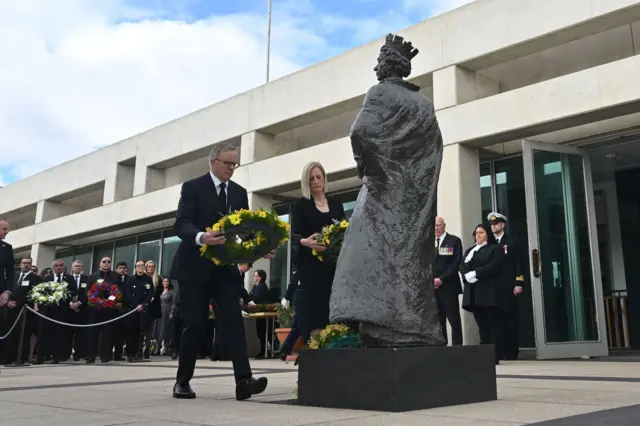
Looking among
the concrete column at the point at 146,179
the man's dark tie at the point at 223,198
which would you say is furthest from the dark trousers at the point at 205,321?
the concrete column at the point at 146,179

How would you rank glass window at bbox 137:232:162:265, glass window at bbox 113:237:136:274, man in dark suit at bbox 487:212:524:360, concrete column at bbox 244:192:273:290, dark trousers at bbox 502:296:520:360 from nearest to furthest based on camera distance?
man in dark suit at bbox 487:212:524:360, dark trousers at bbox 502:296:520:360, concrete column at bbox 244:192:273:290, glass window at bbox 137:232:162:265, glass window at bbox 113:237:136:274

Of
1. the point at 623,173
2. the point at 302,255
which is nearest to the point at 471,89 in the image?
the point at 623,173

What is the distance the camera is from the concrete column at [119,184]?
2048 cm

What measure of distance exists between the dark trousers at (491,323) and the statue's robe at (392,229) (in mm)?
5350

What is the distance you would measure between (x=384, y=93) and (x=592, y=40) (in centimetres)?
833

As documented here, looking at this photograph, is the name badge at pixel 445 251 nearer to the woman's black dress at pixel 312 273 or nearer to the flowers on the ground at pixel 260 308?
the woman's black dress at pixel 312 273

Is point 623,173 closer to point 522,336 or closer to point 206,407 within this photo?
point 522,336

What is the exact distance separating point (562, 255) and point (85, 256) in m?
19.6

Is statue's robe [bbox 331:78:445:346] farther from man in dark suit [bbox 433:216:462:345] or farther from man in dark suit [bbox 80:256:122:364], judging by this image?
man in dark suit [bbox 80:256:122:364]

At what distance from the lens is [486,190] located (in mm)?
12539

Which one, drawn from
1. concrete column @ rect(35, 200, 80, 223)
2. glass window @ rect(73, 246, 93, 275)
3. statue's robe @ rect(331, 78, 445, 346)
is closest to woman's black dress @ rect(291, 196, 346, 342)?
statue's robe @ rect(331, 78, 445, 346)

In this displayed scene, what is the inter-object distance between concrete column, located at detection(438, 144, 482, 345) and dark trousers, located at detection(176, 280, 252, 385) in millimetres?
7122

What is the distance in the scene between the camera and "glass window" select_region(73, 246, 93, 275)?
2419 cm

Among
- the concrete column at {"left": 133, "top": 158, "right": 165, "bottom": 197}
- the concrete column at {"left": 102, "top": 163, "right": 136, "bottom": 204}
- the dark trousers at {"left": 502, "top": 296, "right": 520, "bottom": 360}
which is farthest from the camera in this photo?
the concrete column at {"left": 102, "top": 163, "right": 136, "bottom": 204}
